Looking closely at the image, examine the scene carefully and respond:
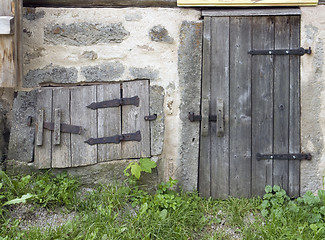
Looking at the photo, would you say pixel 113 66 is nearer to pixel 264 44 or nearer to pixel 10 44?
pixel 10 44

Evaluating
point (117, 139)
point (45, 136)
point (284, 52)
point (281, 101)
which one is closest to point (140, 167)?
point (117, 139)

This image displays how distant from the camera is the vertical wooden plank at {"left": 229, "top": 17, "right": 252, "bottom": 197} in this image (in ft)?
12.8

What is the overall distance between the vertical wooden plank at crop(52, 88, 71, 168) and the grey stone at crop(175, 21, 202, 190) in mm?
1140

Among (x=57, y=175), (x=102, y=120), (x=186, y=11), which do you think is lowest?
(x=57, y=175)

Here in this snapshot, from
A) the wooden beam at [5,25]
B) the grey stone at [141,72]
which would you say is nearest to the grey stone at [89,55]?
the grey stone at [141,72]

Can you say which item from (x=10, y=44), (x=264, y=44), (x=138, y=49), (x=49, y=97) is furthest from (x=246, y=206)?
(x=10, y=44)

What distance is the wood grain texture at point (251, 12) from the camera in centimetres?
384

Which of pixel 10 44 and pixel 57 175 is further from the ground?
pixel 10 44

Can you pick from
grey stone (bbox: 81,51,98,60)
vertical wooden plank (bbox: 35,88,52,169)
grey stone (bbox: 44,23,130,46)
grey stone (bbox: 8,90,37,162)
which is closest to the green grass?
vertical wooden plank (bbox: 35,88,52,169)

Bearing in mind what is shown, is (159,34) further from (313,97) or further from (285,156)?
(285,156)

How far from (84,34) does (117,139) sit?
3.64 ft

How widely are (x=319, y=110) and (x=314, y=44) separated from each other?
2.19ft

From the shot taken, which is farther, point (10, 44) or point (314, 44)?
point (314, 44)

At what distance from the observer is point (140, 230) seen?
333 cm
